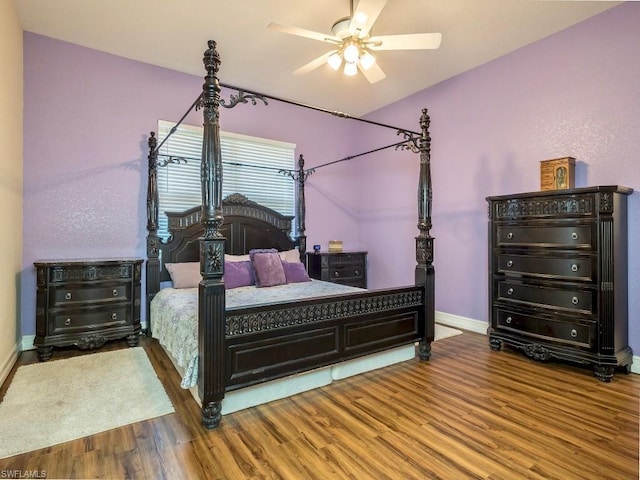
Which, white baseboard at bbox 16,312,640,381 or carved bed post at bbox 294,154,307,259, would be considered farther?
carved bed post at bbox 294,154,307,259

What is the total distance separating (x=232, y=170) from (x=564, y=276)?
13.1 ft

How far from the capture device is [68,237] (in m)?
3.64

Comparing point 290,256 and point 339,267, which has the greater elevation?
point 290,256

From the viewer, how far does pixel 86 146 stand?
12.2 ft

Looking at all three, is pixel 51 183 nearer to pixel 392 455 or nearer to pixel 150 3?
pixel 150 3

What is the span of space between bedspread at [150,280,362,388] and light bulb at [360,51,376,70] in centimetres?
198

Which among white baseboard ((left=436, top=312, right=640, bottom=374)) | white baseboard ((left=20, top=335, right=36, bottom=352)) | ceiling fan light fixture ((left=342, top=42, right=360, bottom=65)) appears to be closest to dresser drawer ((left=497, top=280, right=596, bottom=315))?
white baseboard ((left=436, top=312, right=640, bottom=374))

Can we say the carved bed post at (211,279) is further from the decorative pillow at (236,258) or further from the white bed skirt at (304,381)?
the decorative pillow at (236,258)

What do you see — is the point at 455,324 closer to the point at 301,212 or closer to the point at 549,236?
the point at 549,236

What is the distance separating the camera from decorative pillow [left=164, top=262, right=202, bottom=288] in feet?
12.3

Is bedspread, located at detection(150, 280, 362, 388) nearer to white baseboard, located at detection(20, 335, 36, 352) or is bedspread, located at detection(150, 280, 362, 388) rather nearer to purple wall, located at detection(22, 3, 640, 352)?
purple wall, located at detection(22, 3, 640, 352)

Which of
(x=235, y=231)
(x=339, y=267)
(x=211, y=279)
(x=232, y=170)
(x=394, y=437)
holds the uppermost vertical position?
(x=232, y=170)

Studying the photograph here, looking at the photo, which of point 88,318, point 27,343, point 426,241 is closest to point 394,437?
point 426,241

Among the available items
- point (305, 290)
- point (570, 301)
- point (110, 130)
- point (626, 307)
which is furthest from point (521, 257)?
point (110, 130)
